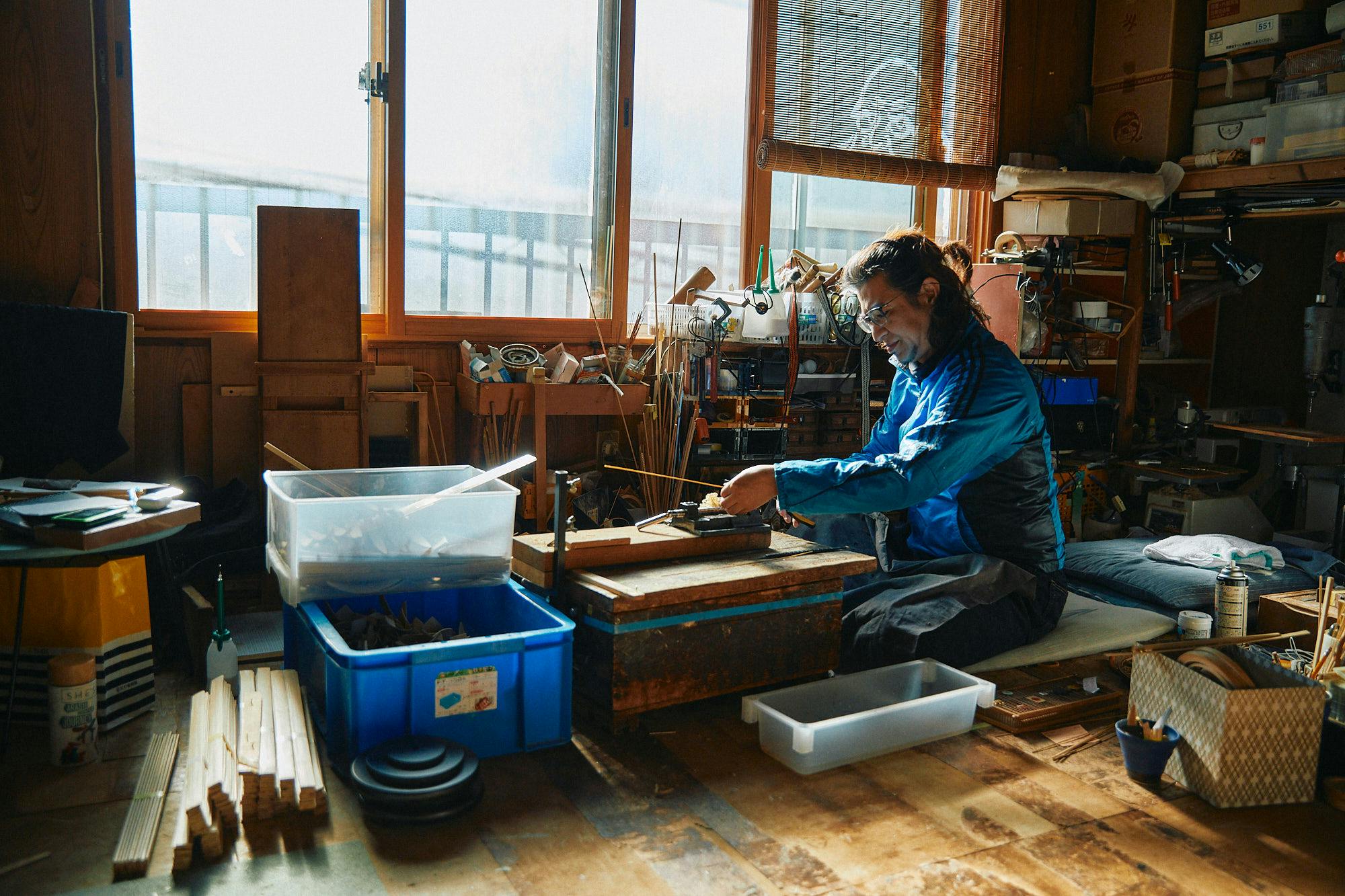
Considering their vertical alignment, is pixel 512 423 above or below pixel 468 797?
above

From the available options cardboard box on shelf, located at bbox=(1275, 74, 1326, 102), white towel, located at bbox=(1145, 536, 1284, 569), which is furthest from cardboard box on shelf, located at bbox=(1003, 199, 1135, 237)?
white towel, located at bbox=(1145, 536, 1284, 569)

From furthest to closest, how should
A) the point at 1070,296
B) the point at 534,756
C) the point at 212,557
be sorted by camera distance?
the point at 1070,296 → the point at 212,557 → the point at 534,756

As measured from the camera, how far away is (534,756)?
237 centimetres

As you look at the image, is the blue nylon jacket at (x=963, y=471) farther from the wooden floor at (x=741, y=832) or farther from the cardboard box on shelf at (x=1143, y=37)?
the cardboard box on shelf at (x=1143, y=37)

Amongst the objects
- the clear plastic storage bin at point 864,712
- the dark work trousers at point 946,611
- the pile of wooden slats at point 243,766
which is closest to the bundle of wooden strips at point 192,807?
the pile of wooden slats at point 243,766

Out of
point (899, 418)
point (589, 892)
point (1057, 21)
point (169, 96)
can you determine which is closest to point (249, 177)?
point (169, 96)

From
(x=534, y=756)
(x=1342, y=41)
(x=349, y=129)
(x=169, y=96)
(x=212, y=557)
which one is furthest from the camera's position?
(x=1342, y=41)

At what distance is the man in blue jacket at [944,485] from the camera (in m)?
2.71

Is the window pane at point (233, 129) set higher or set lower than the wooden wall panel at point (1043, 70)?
lower

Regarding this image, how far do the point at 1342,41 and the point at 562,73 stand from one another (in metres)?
3.24

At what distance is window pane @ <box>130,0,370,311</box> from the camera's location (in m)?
3.73

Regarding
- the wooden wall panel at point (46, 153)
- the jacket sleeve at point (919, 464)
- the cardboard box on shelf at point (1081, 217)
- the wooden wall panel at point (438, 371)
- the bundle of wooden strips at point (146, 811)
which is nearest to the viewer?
the bundle of wooden strips at point (146, 811)

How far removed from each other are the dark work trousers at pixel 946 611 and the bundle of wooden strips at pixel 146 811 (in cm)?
170

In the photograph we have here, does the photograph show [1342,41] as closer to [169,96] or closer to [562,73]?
[562,73]
